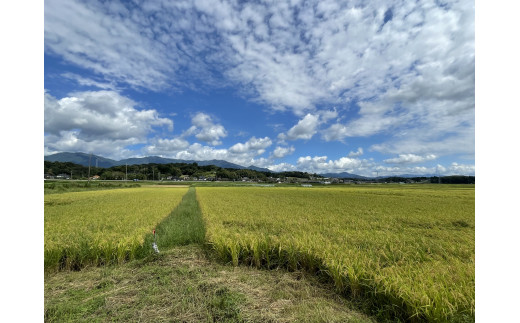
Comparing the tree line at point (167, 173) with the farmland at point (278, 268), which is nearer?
the farmland at point (278, 268)

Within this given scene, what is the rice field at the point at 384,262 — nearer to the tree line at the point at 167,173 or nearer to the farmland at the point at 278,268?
the farmland at the point at 278,268

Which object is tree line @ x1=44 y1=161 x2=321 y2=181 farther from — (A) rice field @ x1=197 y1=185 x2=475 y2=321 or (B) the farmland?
(A) rice field @ x1=197 y1=185 x2=475 y2=321

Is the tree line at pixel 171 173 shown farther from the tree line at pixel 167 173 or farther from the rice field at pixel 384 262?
the rice field at pixel 384 262

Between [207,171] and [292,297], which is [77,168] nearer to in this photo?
[207,171]

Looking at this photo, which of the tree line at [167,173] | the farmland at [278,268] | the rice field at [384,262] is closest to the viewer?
the rice field at [384,262]

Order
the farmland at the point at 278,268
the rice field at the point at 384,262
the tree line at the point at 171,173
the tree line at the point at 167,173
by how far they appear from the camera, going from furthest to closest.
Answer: the tree line at the point at 171,173, the tree line at the point at 167,173, the farmland at the point at 278,268, the rice field at the point at 384,262

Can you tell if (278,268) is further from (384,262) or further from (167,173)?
(167,173)

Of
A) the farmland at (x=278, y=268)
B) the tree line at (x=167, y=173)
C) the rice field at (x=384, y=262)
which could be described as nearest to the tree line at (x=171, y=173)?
the tree line at (x=167, y=173)

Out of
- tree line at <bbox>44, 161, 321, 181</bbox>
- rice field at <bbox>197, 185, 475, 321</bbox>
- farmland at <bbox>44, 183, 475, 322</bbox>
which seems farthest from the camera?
tree line at <bbox>44, 161, 321, 181</bbox>

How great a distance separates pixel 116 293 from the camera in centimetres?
449

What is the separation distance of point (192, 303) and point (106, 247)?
3.88 meters

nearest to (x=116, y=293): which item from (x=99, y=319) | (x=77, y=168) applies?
(x=99, y=319)

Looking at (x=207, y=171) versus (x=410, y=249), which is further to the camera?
(x=207, y=171)

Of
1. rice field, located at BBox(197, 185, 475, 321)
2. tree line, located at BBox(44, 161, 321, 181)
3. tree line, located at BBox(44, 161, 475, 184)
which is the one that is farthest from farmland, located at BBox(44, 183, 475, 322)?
tree line, located at BBox(44, 161, 321, 181)
